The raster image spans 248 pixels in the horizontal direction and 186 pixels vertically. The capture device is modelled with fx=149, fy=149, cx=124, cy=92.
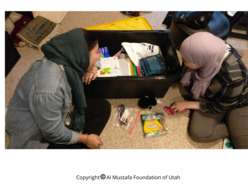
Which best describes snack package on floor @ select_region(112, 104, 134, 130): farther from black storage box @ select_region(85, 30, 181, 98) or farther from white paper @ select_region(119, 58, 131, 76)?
white paper @ select_region(119, 58, 131, 76)

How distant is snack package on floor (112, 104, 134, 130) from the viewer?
117 centimetres

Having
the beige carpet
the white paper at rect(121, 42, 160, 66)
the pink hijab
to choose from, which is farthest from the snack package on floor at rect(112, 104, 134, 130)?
the pink hijab

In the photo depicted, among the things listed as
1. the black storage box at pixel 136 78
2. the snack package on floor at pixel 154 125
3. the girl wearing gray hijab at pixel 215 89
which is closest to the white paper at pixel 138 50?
the black storage box at pixel 136 78

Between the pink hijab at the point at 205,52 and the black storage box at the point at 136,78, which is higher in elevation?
the pink hijab at the point at 205,52

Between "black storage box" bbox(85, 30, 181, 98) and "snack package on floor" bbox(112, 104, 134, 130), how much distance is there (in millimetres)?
118

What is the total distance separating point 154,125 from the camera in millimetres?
1170

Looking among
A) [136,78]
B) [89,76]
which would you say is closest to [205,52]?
[136,78]

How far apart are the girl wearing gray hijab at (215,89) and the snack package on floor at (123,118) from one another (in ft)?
1.19

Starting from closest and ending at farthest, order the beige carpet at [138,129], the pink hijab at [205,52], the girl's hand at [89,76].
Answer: the pink hijab at [205,52] < the girl's hand at [89,76] < the beige carpet at [138,129]

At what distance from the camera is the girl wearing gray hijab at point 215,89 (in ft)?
2.63

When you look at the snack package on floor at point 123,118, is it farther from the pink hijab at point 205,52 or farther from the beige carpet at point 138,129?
the pink hijab at point 205,52

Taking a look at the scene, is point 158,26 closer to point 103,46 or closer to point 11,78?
point 103,46

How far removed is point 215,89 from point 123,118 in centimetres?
67

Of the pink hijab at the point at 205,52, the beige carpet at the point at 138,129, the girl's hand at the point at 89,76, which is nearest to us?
the pink hijab at the point at 205,52
